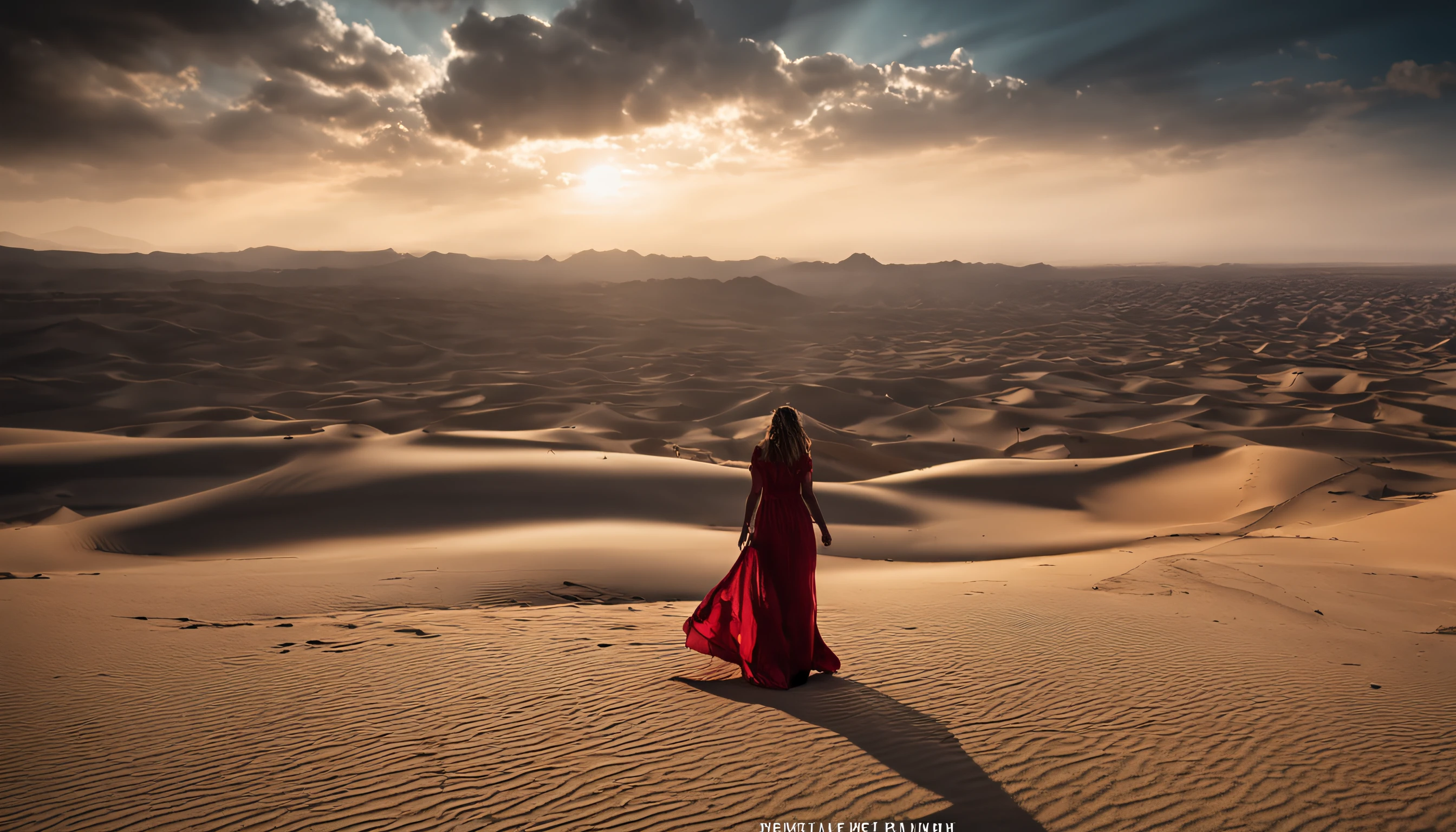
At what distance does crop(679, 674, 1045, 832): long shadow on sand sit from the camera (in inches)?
125

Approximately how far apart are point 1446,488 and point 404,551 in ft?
65.3

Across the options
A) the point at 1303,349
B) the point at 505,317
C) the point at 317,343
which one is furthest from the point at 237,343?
the point at 1303,349

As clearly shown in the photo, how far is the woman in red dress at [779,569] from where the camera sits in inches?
174

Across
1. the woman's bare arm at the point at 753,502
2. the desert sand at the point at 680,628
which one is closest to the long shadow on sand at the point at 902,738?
the desert sand at the point at 680,628

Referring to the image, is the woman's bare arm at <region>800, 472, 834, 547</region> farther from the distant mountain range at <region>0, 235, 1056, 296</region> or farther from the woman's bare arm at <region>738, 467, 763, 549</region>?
the distant mountain range at <region>0, 235, 1056, 296</region>

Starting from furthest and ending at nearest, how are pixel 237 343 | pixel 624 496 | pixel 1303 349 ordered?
pixel 1303 349 → pixel 237 343 → pixel 624 496

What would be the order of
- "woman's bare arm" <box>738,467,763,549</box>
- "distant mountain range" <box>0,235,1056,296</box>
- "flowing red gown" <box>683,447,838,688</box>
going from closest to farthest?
"flowing red gown" <box>683,447,838,688</box>
"woman's bare arm" <box>738,467,763,549</box>
"distant mountain range" <box>0,235,1056,296</box>

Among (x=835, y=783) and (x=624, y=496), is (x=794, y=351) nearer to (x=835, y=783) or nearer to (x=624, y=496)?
(x=624, y=496)

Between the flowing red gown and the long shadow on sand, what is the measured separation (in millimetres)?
140

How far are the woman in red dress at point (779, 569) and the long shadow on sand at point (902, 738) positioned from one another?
0.14 metres

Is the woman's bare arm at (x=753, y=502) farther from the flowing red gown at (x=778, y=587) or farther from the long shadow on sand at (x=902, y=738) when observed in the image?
the long shadow on sand at (x=902, y=738)

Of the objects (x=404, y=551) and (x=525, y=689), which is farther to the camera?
(x=404, y=551)

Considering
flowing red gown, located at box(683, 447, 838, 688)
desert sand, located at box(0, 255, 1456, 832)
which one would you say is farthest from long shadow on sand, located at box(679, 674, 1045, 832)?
flowing red gown, located at box(683, 447, 838, 688)

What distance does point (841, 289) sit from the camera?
6206 inches
